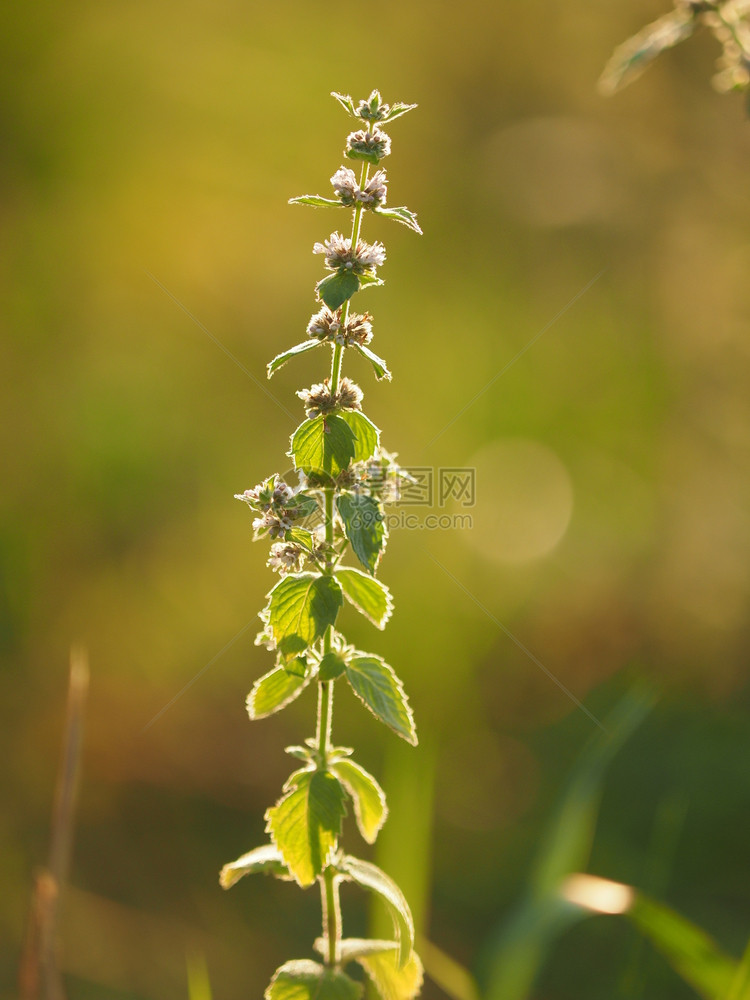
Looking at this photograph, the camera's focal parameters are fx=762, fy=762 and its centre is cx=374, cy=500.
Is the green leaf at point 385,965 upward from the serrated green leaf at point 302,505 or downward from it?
downward

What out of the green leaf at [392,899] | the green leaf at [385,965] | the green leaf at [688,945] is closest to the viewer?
the green leaf at [392,899]

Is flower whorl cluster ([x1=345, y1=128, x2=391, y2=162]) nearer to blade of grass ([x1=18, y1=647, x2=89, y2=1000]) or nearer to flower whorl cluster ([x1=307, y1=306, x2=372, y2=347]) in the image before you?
flower whorl cluster ([x1=307, y1=306, x2=372, y2=347])

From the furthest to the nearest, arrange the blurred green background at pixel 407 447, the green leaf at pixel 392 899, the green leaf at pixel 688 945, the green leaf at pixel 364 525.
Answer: the blurred green background at pixel 407 447, the green leaf at pixel 688 945, the green leaf at pixel 392 899, the green leaf at pixel 364 525

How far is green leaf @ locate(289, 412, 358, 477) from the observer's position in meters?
1.20

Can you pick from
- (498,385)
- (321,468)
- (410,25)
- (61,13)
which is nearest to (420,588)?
(498,385)

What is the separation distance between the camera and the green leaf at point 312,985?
49.0 inches

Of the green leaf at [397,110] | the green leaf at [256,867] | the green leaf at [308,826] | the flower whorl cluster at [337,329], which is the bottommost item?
the green leaf at [256,867]

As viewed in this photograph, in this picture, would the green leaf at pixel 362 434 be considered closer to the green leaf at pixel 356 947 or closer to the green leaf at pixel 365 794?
the green leaf at pixel 365 794

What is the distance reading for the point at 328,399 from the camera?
1247 millimetres

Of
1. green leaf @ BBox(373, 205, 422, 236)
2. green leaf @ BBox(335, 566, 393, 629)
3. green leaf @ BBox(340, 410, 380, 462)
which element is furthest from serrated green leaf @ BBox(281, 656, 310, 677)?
green leaf @ BBox(373, 205, 422, 236)

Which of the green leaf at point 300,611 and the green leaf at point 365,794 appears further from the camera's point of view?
the green leaf at point 365,794

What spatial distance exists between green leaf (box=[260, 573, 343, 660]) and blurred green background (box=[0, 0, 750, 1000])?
1423 mm

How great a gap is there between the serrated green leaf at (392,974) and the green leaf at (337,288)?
44.9 inches

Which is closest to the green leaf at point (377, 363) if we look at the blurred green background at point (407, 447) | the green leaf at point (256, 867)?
the green leaf at point (256, 867)
